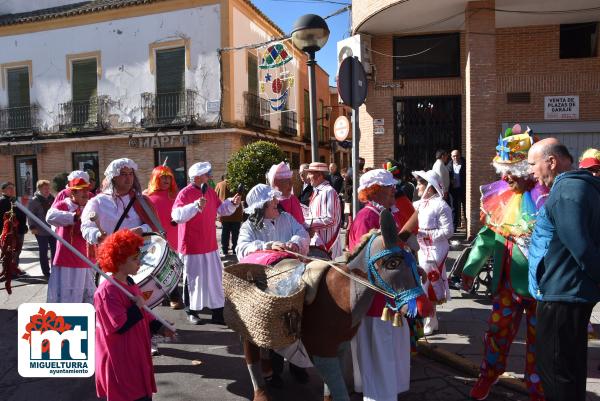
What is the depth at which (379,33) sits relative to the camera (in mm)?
12930

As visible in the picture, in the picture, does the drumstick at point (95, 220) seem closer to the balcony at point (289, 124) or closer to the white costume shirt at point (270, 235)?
the white costume shirt at point (270, 235)

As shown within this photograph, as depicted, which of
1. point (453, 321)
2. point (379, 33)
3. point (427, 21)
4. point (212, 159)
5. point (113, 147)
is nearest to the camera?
point (453, 321)

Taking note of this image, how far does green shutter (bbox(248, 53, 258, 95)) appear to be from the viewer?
20.7m

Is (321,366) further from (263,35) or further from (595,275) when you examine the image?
(263,35)

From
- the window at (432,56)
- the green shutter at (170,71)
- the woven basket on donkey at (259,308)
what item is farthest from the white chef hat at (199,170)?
the green shutter at (170,71)

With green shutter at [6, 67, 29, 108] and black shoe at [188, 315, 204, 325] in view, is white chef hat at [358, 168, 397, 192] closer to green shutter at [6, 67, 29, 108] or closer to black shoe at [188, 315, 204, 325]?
black shoe at [188, 315, 204, 325]

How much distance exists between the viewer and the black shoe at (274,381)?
4266mm

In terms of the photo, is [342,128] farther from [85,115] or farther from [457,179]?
[85,115]

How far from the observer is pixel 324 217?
5.86 m

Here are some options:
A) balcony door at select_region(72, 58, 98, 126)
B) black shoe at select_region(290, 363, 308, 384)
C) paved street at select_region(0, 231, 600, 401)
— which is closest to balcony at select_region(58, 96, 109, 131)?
balcony door at select_region(72, 58, 98, 126)

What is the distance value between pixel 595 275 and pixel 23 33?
24760 millimetres

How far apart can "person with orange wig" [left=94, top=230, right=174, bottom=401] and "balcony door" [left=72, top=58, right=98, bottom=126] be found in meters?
19.2

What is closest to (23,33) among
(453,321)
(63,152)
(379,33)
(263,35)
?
(63,152)

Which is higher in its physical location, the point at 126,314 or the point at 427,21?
the point at 427,21
